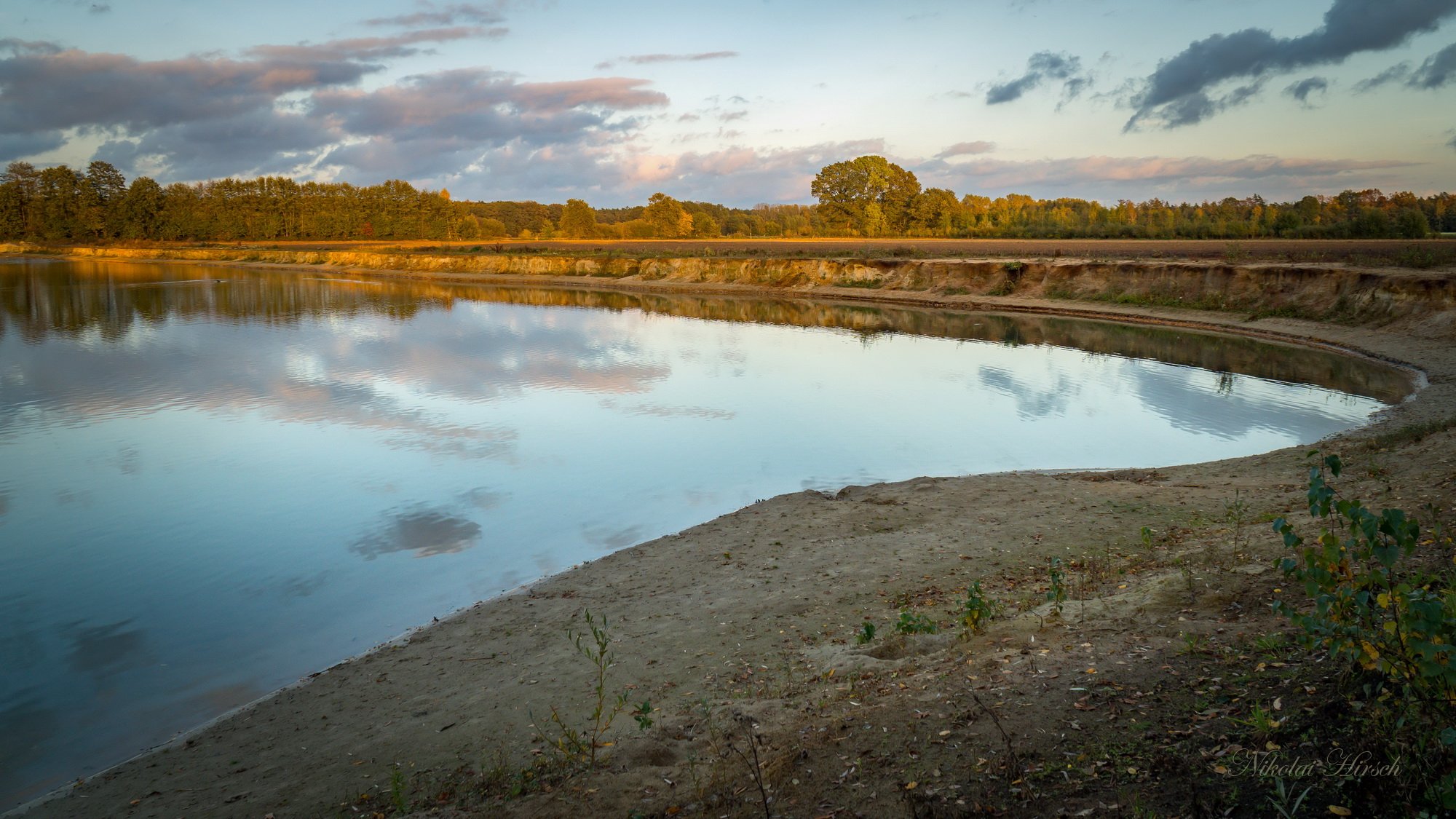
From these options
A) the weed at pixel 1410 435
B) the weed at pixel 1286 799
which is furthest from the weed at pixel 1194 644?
the weed at pixel 1410 435

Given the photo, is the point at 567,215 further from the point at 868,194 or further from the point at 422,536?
the point at 422,536

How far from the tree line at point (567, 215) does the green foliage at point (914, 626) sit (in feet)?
198

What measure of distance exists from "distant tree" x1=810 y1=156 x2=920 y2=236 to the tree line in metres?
0.13

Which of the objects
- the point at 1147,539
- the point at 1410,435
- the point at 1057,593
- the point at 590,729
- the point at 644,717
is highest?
the point at 1410,435

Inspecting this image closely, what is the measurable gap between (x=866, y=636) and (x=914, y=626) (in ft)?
1.25

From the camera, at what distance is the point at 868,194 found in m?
95.2

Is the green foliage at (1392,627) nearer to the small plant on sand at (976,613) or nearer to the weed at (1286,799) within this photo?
the weed at (1286,799)

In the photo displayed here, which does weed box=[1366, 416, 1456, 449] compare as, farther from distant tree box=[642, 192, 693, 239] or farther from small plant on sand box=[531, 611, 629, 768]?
distant tree box=[642, 192, 693, 239]

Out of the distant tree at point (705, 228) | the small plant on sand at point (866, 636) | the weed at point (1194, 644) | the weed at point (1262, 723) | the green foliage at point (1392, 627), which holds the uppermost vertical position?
the distant tree at point (705, 228)

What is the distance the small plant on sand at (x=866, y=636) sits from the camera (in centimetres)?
630

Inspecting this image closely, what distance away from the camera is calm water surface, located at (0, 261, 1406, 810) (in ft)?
26.3

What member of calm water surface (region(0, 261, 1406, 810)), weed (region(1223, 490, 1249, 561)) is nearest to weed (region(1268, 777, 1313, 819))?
weed (region(1223, 490, 1249, 561))

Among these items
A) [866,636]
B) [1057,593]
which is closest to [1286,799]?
[1057,593]

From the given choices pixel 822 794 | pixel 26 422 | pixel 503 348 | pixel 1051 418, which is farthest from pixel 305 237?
pixel 822 794
